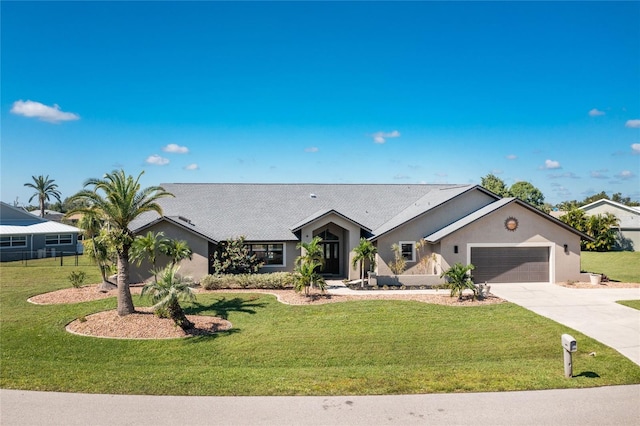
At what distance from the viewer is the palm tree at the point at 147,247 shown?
2220cm

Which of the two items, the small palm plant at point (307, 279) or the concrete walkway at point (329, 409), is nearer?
the concrete walkway at point (329, 409)

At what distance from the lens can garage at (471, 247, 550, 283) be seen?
24844 millimetres

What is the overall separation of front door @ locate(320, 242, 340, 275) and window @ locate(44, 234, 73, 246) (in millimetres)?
28415

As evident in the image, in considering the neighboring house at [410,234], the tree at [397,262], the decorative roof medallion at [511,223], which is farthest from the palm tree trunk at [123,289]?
the decorative roof medallion at [511,223]

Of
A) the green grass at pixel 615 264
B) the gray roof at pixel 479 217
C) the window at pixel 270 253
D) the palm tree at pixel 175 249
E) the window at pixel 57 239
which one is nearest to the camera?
the palm tree at pixel 175 249

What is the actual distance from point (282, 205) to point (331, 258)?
5.20 m

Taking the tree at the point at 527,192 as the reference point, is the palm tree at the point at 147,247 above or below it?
below

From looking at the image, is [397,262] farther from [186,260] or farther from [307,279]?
[186,260]

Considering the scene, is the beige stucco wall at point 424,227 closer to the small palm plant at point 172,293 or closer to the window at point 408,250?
the window at point 408,250

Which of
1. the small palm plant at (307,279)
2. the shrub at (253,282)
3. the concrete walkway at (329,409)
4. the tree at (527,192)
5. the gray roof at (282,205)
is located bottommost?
the concrete walkway at (329,409)

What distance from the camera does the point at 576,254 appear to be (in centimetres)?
2500

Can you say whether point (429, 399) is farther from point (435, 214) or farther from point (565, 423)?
point (435, 214)

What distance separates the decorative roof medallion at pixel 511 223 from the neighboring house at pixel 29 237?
1408 inches

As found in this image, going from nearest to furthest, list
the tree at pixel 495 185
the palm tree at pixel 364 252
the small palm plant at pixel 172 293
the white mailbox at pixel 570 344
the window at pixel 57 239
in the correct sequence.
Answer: the white mailbox at pixel 570 344 < the small palm plant at pixel 172 293 < the palm tree at pixel 364 252 < the window at pixel 57 239 < the tree at pixel 495 185
